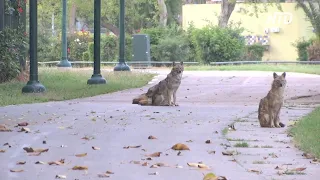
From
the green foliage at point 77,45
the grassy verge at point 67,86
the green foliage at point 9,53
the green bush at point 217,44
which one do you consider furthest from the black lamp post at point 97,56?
the green foliage at point 77,45

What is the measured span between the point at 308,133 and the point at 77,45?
111 ft

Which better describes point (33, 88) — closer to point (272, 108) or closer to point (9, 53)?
point (9, 53)

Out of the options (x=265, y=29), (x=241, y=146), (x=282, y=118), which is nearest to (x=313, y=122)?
(x=282, y=118)

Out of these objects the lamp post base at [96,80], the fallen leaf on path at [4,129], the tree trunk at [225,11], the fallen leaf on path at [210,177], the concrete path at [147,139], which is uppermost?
the tree trunk at [225,11]

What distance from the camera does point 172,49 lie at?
4016cm

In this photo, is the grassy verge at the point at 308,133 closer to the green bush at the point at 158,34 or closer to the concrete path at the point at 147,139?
the concrete path at the point at 147,139

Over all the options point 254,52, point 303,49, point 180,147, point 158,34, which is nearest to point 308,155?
point 180,147

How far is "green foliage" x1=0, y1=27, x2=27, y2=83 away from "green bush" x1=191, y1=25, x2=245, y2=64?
1734 centimetres

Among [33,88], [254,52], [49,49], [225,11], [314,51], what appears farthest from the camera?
[225,11]

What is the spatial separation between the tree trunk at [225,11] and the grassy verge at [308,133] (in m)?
31.6

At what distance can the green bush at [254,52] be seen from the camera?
44156 mm

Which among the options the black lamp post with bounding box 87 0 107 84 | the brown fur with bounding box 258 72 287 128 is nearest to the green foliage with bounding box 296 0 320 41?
the black lamp post with bounding box 87 0 107 84

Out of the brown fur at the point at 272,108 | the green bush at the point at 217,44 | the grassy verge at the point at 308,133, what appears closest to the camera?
the grassy verge at the point at 308,133

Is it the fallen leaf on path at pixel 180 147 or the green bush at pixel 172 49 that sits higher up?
the green bush at pixel 172 49
